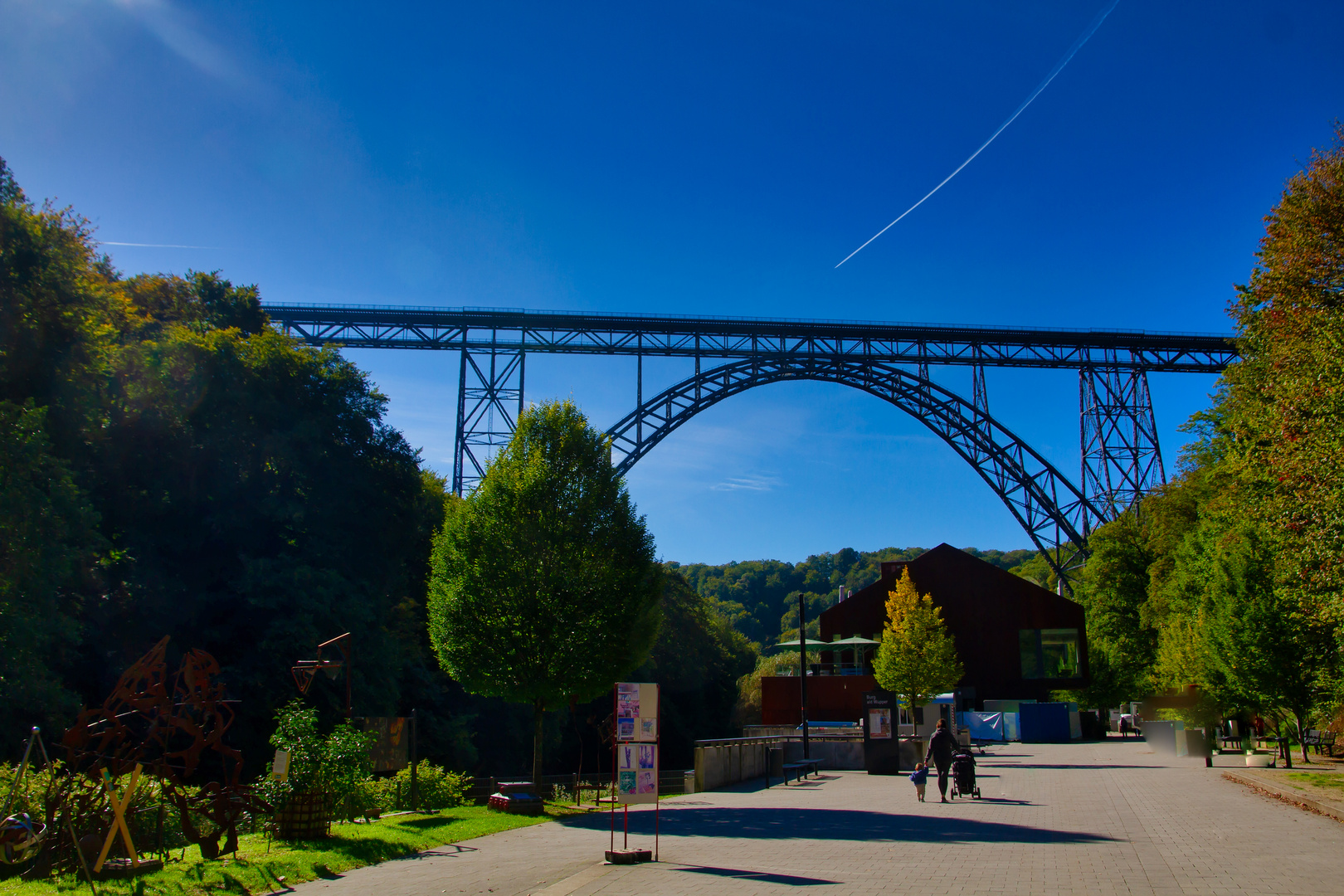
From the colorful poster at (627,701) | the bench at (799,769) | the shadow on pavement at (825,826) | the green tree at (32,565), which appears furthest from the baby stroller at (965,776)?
the green tree at (32,565)

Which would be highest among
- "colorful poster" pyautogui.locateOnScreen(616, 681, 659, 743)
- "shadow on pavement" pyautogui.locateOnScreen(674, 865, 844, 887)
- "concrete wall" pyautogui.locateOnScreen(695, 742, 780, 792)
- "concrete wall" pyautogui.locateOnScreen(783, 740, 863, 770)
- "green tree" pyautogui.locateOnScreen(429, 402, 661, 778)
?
"green tree" pyautogui.locateOnScreen(429, 402, 661, 778)

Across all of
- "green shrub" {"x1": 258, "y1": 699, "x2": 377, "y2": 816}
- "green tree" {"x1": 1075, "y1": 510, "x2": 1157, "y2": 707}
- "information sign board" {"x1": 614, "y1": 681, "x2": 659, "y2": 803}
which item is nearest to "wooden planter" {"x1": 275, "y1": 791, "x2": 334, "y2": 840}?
"green shrub" {"x1": 258, "y1": 699, "x2": 377, "y2": 816}

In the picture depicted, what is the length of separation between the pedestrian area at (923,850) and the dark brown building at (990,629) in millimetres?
29625

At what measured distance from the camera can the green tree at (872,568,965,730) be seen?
1320 inches

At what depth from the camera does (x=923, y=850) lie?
10547 mm

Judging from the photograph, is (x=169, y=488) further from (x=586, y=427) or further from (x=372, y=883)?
(x=372, y=883)

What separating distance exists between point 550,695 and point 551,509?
4.15 metres

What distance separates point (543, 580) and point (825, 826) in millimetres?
8158

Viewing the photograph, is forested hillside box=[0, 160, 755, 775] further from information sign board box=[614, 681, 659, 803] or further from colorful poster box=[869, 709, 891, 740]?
colorful poster box=[869, 709, 891, 740]

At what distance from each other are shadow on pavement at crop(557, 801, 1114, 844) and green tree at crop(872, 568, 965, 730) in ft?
62.7

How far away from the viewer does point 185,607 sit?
23.5m

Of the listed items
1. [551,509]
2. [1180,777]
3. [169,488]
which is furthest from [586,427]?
[1180,777]

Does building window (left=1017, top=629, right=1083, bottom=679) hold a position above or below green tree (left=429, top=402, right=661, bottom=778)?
below

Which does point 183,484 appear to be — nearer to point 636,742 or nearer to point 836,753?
point 636,742
